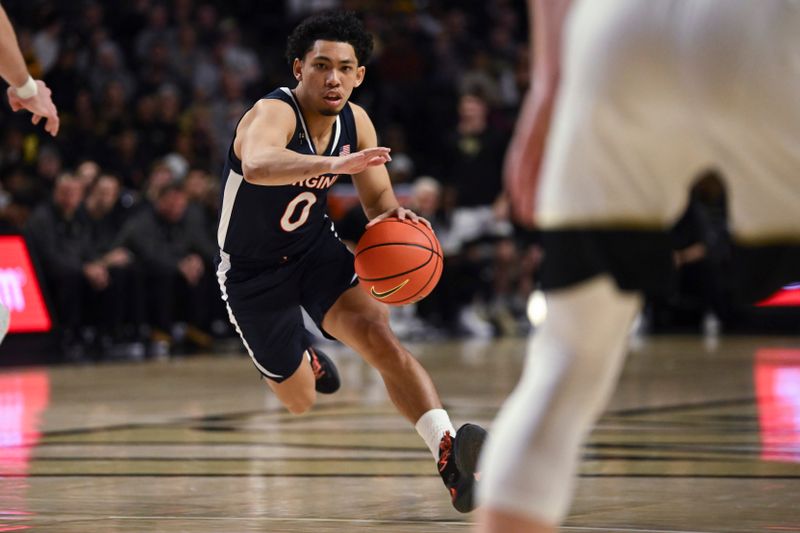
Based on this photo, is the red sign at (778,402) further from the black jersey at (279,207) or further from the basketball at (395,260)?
the black jersey at (279,207)

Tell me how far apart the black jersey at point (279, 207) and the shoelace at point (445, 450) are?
101cm

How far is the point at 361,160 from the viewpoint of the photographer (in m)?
4.34

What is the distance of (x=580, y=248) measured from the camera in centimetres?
245

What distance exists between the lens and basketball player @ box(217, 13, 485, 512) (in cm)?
490

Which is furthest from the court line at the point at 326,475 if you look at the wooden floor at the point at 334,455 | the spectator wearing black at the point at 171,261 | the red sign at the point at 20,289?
the spectator wearing black at the point at 171,261

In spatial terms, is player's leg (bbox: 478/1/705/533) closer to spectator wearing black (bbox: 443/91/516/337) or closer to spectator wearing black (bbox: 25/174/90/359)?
spectator wearing black (bbox: 25/174/90/359)

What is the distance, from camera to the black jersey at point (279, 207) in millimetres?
5188

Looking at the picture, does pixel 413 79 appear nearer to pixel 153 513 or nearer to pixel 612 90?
pixel 153 513

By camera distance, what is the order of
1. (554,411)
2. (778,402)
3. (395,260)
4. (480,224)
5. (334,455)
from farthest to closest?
(480,224), (778,402), (334,455), (395,260), (554,411)

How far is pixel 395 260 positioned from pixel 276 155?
0.57 metres

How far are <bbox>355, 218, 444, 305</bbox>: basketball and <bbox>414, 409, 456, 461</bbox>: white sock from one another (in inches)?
17.1

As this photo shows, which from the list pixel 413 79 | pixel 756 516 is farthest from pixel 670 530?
pixel 413 79

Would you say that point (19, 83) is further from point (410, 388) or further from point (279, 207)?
point (410, 388)

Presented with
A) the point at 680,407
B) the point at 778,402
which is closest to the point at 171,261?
the point at 680,407
